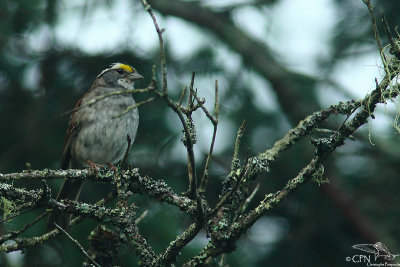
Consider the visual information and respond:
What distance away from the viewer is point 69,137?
5.83m

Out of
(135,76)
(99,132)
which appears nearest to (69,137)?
(99,132)

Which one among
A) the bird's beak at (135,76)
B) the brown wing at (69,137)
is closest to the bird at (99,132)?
the brown wing at (69,137)

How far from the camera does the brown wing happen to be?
577cm

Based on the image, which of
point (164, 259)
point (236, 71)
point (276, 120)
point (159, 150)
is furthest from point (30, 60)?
point (164, 259)

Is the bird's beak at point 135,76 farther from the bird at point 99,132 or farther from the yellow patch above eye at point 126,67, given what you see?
the bird at point 99,132

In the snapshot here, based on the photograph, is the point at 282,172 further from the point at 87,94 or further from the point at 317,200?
the point at 87,94

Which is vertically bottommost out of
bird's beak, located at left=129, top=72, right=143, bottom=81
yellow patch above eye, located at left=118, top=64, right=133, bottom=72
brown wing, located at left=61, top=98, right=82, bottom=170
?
brown wing, located at left=61, top=98, right=82, bottom=170

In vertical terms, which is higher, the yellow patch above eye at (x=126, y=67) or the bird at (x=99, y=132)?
the yellow patch above eye at (x=126, y=67)

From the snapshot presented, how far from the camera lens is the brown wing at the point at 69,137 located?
5768 millimetres

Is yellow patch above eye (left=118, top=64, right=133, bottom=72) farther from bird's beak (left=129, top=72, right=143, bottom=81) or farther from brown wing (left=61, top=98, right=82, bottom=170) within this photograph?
brown wing (left=61, top=98, right=82, bottom=170)

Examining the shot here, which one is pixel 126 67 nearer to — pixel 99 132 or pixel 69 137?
pixel 99 132

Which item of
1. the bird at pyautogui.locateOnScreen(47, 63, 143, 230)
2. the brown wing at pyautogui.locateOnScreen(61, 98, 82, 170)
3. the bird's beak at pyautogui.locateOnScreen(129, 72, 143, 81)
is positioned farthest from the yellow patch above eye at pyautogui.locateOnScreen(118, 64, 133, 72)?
the brown wing at pyautogui.locateOnScreen(61, 98, 82, 170)

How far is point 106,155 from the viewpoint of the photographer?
6012 mm

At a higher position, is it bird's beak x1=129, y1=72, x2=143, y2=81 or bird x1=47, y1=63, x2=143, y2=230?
bird's beak x1=129, y1=72, x2=143, y2=81
